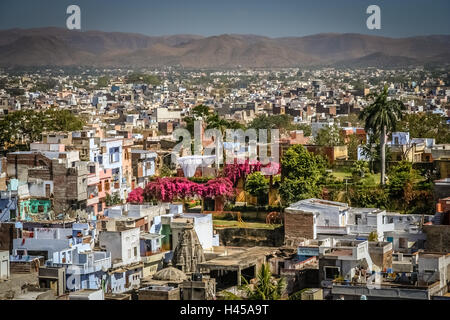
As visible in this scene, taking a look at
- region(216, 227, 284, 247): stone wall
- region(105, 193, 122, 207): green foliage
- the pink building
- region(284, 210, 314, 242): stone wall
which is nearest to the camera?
region(284, 210, 314, 242): stone wall

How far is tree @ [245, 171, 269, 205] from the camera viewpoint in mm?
19094

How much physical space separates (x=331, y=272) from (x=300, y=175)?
6.35 metres

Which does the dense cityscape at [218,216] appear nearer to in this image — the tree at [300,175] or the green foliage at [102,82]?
the tree at [300,175]

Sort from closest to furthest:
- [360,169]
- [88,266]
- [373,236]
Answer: [88,266], [373,236], [360,169]

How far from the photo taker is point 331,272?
40.3ft

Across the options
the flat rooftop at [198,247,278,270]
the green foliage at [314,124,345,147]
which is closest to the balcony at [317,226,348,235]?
the flat rooftop at [198,247,278,270]

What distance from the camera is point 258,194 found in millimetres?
19109

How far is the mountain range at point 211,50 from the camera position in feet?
92.6

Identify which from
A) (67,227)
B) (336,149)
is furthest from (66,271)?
(336,149)

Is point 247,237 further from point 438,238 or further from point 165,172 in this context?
point 165,172

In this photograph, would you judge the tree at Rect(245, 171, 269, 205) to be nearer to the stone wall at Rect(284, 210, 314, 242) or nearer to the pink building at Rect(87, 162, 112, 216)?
the pink building at Rect(87, 162, 112, 216)

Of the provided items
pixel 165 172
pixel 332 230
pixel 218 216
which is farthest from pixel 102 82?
pixel 332 230

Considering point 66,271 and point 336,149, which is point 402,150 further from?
point 66,271

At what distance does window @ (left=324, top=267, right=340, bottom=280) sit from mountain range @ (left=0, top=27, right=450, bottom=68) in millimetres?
9492
